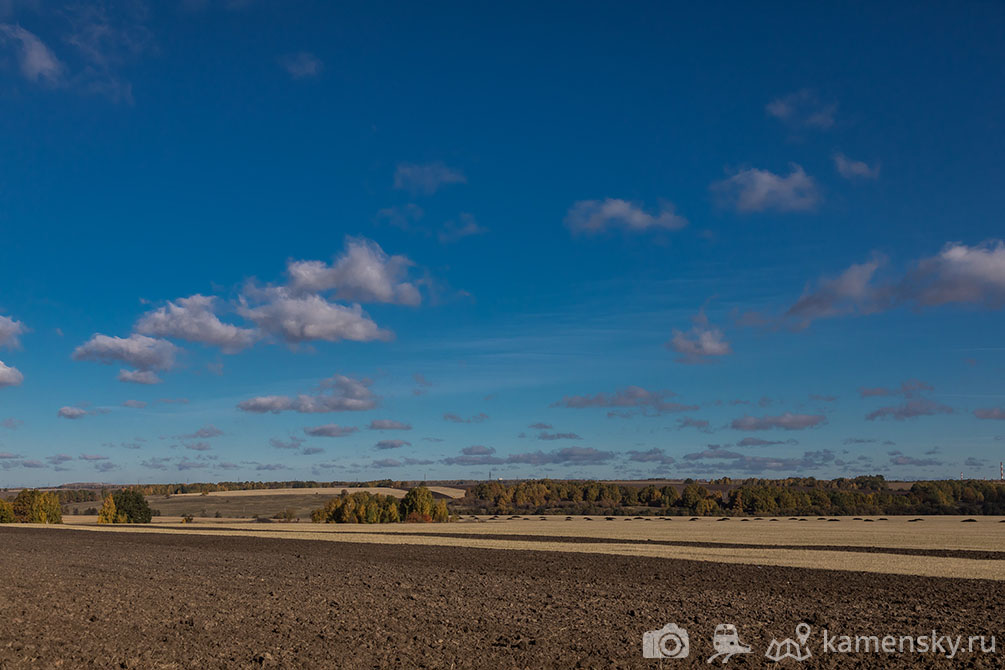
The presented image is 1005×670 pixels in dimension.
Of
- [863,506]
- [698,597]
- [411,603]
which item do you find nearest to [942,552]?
[698,597]

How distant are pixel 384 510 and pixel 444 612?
4385 inches

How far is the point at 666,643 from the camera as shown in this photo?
2011 cm

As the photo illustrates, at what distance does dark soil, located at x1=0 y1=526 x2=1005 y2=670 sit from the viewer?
18719 millimetres

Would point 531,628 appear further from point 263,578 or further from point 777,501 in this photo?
point 777,501

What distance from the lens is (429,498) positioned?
438 feet

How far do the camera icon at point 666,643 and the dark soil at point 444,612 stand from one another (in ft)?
1.03

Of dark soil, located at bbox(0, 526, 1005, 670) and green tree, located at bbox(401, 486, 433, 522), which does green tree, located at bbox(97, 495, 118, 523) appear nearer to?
green tree, located at bbox(401, 486, 433, 522)

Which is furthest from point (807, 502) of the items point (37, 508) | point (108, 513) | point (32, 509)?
point (32, 509)

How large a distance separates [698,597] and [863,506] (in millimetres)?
149760

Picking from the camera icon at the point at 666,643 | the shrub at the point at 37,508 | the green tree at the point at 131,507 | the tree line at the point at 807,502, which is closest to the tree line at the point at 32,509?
the shrub at the point at 37,508

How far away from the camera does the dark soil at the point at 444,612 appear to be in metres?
18.7

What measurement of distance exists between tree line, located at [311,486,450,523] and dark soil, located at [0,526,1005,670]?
88.7 m

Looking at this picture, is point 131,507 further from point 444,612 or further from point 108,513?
point 444,612

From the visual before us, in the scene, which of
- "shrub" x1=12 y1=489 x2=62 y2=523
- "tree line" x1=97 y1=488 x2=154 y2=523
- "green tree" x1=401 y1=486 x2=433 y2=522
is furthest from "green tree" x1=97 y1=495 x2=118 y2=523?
"green tree" x1=401 y1=486 x2=433 y2=522
